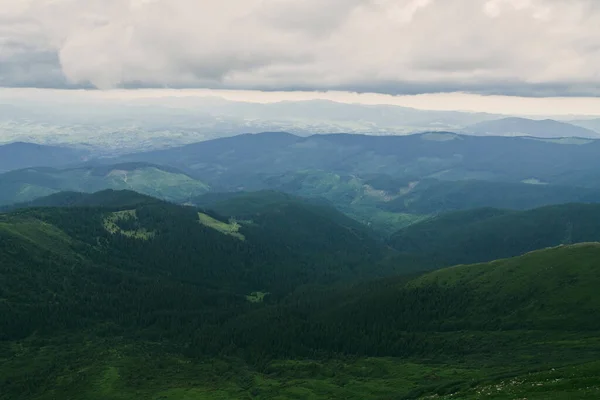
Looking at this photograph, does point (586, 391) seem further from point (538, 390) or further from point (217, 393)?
point (217, 393)

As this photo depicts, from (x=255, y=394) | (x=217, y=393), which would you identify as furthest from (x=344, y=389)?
(x=217, y=393)

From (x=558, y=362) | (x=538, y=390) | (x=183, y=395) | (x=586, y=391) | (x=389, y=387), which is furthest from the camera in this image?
(x=183, y=395)

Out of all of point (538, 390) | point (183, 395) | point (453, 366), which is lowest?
point (183, 395)

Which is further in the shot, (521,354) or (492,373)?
(521,354)

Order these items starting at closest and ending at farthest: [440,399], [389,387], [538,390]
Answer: [538,390]
[440,399]
[389,387]

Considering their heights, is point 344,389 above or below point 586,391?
below

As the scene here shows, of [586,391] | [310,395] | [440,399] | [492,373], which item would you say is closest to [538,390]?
[586,391]

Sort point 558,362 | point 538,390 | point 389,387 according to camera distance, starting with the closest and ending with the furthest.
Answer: point 538,390 → point 558,362 → point 389,387

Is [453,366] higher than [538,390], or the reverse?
[538,390]

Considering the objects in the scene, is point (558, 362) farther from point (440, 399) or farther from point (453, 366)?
point (440, 399)
